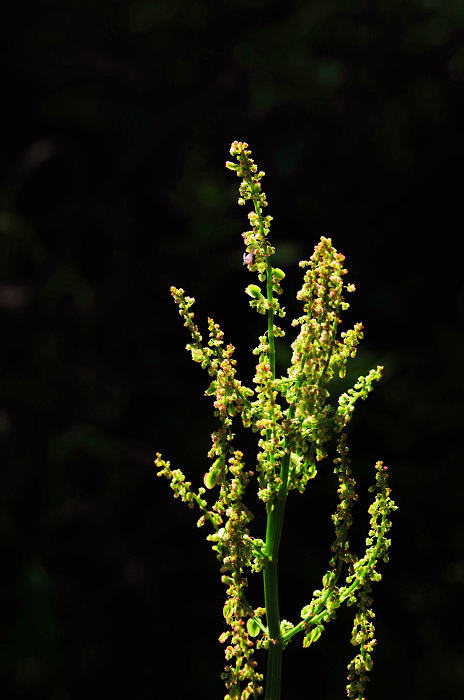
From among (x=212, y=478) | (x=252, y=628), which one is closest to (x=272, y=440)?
(x=212, y=478)

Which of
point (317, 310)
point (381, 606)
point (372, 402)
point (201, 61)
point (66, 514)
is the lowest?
point (317, 310)

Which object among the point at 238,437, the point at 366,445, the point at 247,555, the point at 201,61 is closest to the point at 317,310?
the point at 247,555

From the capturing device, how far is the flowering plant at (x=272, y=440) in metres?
0.71

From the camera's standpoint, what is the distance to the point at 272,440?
75 centimetres

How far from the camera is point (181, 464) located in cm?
243

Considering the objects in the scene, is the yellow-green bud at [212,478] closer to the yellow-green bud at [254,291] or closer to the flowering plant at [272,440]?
the flowering plant at [272,440]

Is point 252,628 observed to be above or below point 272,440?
below

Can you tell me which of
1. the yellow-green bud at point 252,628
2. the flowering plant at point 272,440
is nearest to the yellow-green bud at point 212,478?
the flowering plant at point 272,440

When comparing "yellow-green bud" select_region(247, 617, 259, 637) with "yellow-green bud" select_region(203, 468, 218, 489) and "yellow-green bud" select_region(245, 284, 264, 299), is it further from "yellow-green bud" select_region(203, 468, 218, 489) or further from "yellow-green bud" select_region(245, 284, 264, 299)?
"yellow-green bud" select_region(245, 284, 264, 299)

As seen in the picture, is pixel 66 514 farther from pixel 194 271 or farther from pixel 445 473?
pixel 445 473

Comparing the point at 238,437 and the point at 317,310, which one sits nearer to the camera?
the point at 317,310

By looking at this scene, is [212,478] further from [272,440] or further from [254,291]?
[254,291]

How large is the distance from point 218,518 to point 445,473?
1894mm

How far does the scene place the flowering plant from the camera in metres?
0.71
